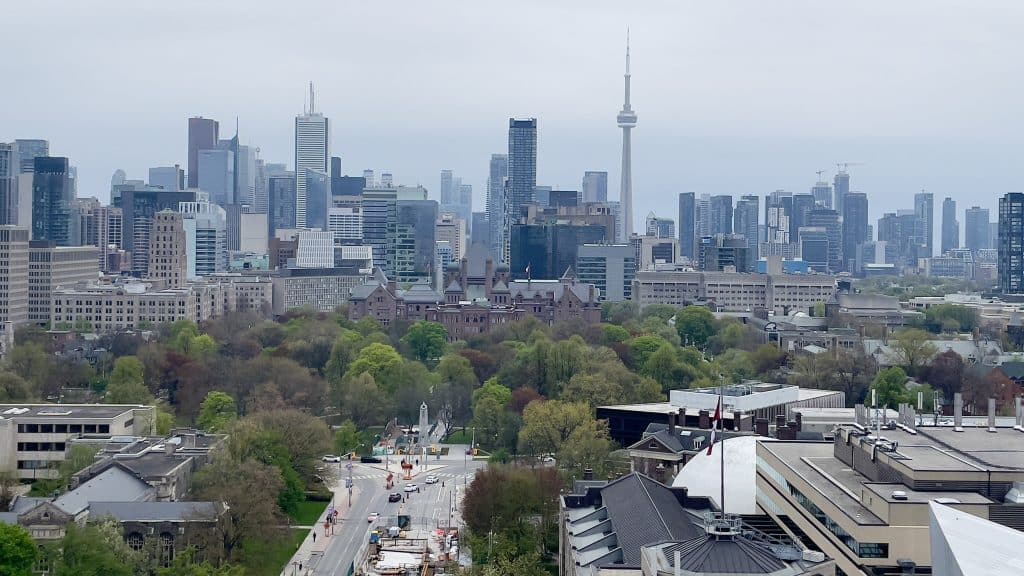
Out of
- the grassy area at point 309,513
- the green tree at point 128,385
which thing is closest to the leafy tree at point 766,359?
the green tree at point 128,385

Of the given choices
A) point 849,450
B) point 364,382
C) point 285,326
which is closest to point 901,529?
point 849,450

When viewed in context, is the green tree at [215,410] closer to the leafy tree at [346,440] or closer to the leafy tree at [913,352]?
the leafy tree at [346,440]

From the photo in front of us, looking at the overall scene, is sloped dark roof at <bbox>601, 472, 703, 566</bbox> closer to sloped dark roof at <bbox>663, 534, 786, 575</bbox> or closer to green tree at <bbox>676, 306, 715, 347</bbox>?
sloped dark roof at <bbox>663, 534, 786, 575</bbox>

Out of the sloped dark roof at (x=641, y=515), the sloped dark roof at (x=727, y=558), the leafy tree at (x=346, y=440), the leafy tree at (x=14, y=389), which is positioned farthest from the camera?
the leafy tree at (x=14, y=389)

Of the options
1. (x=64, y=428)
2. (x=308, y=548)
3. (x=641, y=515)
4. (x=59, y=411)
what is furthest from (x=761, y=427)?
(x=59, y=411)

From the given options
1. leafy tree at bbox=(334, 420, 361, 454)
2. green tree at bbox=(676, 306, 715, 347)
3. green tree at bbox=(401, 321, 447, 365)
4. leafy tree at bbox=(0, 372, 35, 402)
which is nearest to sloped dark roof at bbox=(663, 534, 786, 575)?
leafy tree at bbox=(334, 420, 361, 454)
